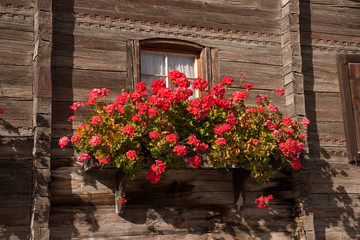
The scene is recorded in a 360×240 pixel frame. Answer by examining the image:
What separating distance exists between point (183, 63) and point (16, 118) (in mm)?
2649

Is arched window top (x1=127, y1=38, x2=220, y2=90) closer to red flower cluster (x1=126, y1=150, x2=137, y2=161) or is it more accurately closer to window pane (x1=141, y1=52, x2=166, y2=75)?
window pane (x1=141, y1=52, x2=166, y2=75)

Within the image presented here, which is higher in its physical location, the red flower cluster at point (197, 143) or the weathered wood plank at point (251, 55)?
the weathered wood plank at point (251, 55)

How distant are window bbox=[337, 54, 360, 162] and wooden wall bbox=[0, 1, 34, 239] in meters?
4.92

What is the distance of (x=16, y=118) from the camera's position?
6945 millimetres

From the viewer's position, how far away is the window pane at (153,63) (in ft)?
25.7

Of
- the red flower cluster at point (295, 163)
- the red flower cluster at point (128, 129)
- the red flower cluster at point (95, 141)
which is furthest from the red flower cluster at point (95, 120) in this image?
the red flower cluster at point (295, 163)

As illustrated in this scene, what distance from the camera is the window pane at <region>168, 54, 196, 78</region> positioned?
26.2 ft

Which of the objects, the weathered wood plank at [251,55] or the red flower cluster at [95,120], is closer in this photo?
the red flower cluster at [95,120]

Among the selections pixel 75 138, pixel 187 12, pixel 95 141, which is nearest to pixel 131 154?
pixel 95 141

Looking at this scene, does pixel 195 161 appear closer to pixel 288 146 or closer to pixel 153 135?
pixel 153 135

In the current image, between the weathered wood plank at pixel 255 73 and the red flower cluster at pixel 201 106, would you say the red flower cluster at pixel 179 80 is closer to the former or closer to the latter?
the red flower cluster at pixel 201 106

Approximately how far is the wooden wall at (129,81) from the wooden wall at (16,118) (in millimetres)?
347

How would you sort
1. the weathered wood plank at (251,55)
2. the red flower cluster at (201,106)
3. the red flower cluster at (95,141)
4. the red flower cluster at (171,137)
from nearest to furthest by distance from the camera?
the red flower cluster at (95,141) → the red flower cluster at (171,137) → the red flower cluster at (201,106) → the weathered wood plank at (251,55)

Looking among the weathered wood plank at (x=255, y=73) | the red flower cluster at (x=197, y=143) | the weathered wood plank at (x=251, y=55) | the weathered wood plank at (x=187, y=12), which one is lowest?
the red flower cluster at (x=197, y=143)
